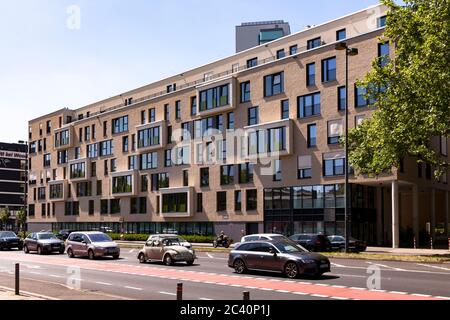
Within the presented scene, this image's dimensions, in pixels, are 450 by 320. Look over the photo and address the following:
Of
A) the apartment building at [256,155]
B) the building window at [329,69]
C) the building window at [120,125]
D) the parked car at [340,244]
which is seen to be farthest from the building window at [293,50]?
the building window at [120,125]

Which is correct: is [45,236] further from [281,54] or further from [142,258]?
[281,54]

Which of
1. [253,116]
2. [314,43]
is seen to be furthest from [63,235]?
[314,43]

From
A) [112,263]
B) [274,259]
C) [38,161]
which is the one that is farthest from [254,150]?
[38,161]

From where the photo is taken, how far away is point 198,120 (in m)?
63.6

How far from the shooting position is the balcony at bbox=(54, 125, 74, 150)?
283 ft

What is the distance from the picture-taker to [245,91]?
192ft

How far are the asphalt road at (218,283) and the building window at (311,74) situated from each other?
90.0 feet

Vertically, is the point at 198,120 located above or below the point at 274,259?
above

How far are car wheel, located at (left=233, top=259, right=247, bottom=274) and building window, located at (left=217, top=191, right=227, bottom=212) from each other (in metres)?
35.9

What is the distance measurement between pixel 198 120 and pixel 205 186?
758 cm

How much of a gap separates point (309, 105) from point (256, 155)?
7192mm

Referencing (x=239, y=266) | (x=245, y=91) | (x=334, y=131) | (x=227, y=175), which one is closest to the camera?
(x=239, y=266)
